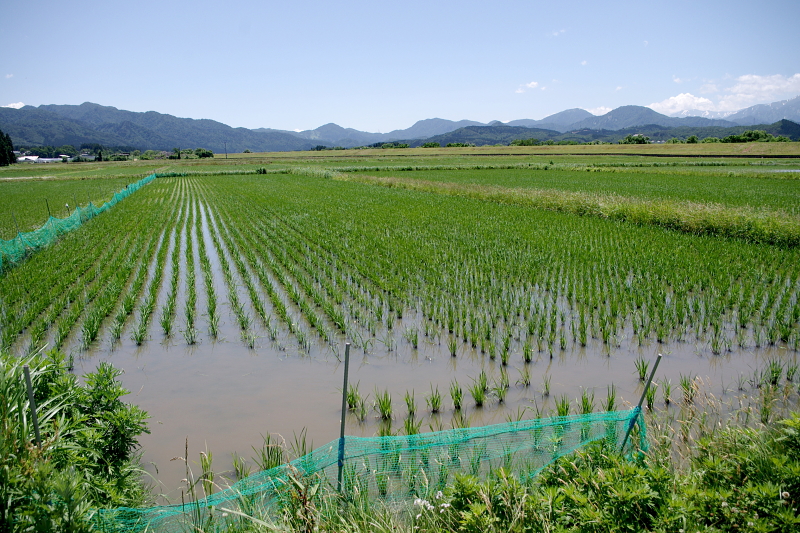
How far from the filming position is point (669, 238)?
12312 mm

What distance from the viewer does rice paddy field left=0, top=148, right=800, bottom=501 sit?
4.87m

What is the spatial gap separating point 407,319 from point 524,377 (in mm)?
2453

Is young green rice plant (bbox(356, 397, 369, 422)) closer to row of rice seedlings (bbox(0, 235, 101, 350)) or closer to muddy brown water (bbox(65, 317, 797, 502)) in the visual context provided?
muddy brown water (bbox(65, 317, 797, 502))

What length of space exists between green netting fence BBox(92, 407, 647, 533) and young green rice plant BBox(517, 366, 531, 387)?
136 centimetres

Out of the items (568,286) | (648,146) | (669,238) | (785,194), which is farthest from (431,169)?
(648,146)

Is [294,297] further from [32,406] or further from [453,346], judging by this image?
[32,406]

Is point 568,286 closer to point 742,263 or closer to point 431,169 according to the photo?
point 742,263

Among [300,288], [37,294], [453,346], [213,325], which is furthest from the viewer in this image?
[300,288]

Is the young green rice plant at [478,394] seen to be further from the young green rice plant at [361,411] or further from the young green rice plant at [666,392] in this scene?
the young green rice plant at [666,392]

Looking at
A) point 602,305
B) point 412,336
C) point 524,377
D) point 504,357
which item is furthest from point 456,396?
point 602,305

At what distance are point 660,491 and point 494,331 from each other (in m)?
4.17

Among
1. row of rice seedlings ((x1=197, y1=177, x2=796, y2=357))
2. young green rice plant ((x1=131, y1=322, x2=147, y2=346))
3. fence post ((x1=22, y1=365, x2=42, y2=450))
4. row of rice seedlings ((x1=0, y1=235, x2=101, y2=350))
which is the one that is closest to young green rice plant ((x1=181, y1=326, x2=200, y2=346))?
young green rice plant ((x1=131, y1=322, x2=147, y2=346))

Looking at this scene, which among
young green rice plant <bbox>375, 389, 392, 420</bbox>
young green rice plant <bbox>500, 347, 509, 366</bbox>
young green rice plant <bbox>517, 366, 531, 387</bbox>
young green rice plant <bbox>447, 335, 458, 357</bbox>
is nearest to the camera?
young green rice plant <bbox>375, 389, 392, 420</bbox>

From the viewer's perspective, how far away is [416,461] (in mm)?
3527
